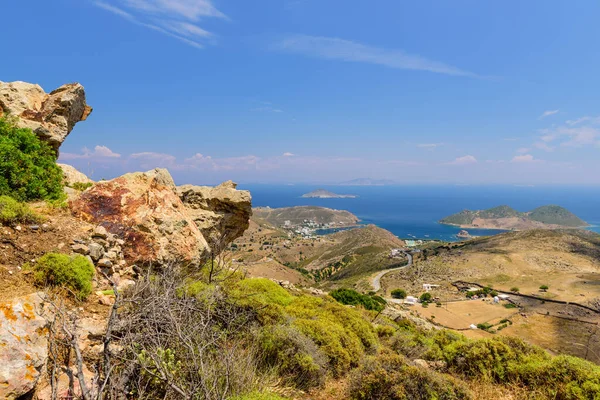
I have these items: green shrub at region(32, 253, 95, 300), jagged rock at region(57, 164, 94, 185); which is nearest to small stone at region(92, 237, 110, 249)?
green shrub at region(32, 253, 95, 300)

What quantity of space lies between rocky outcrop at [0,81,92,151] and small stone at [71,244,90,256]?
268 inches

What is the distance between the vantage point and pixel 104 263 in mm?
7148

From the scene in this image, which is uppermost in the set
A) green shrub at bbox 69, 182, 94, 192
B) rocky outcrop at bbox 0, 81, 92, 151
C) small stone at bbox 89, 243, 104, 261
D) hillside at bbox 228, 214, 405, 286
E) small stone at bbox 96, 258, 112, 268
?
rocky outcrop at bbox 0, 81, 92, 151

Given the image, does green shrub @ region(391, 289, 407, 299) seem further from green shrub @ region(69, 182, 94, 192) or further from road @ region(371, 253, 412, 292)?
green shrub @ region(69, 182, 94, 192)

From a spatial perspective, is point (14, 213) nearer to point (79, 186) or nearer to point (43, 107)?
point (79, 186)

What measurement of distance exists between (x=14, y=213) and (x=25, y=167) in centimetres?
299

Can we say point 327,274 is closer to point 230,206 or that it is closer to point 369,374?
point 230,206

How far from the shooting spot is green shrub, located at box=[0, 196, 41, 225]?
6.79 metres

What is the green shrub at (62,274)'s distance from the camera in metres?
5.68

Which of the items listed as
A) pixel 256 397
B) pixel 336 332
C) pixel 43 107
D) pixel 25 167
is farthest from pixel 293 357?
pixel 43 107

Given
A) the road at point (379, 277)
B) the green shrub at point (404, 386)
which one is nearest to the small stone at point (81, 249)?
the green shrub at point (404, 386)

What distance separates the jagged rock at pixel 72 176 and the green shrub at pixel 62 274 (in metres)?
7.32

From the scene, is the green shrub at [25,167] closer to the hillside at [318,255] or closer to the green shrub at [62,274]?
the green shrub at [62,274]

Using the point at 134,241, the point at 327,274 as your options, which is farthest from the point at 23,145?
the point at 327,274
